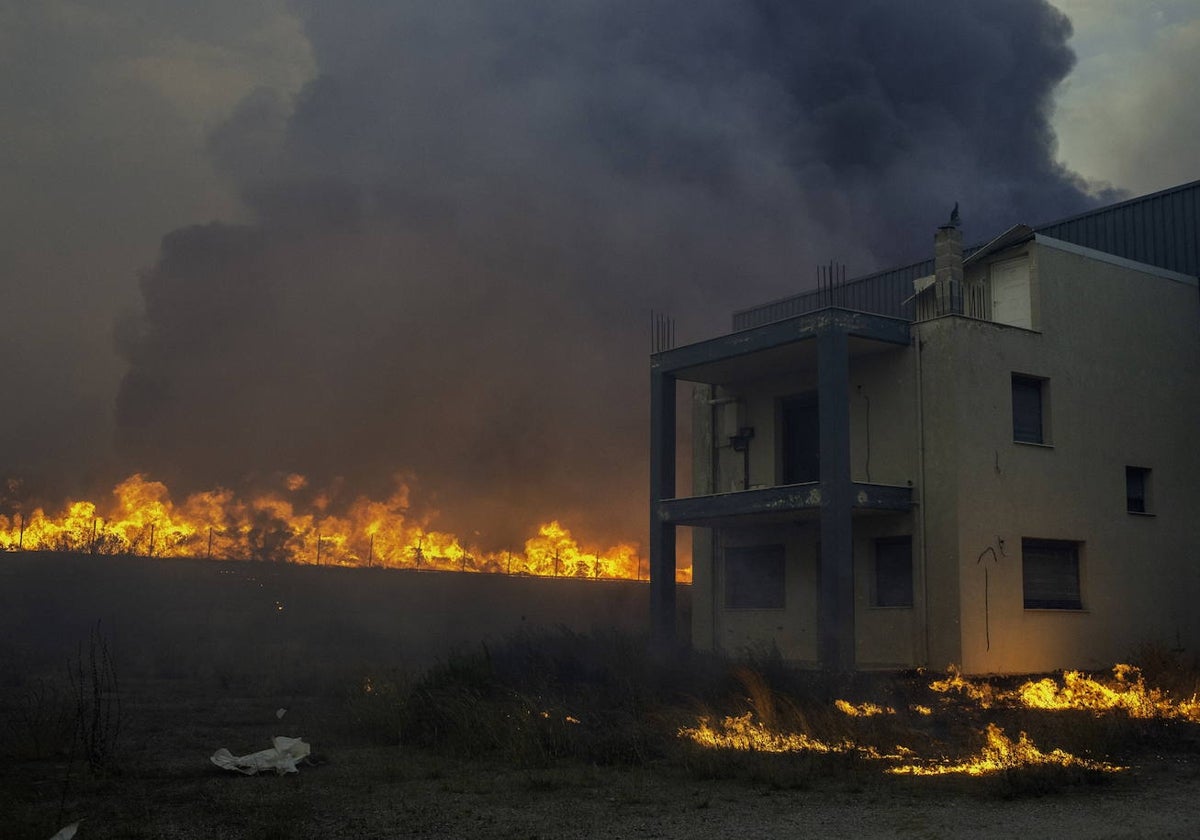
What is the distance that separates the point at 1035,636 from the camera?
68.8ft

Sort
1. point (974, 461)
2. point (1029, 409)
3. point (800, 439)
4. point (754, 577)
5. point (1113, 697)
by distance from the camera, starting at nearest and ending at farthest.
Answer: point (1113, 697), point (974, 461), point (1029, 409), point (800, 439), point (754, 577)

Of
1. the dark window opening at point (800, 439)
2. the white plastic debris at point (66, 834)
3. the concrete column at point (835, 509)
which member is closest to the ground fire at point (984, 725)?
the concrete column at point (835, 509)

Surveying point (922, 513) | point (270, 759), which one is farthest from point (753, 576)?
point (270, 759)

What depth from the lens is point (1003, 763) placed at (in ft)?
40.3

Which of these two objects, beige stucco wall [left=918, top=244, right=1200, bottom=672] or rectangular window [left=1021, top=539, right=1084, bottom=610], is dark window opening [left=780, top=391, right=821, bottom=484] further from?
rectangular window [left=1021, top=539, right=1084, bottom=610]

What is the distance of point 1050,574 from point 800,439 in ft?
19.3

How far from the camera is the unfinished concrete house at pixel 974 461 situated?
20766mm

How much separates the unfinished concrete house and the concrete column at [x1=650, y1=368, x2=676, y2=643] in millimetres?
50

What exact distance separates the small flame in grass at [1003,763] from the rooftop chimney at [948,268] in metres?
10.6

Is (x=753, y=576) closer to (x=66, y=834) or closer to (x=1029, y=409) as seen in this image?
(x=1029, y=409)

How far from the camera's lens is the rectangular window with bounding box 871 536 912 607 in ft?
71.4

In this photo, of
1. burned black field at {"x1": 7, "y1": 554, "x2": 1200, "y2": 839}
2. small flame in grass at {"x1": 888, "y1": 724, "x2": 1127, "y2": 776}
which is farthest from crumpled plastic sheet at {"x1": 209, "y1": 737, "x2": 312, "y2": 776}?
small flame in grass at {"x1": 888, "y1": 724, "x2": 1127, "y2": 776}

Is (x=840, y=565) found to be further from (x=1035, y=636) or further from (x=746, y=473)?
(x=746, y=473)

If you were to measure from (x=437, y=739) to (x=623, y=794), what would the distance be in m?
5.07
